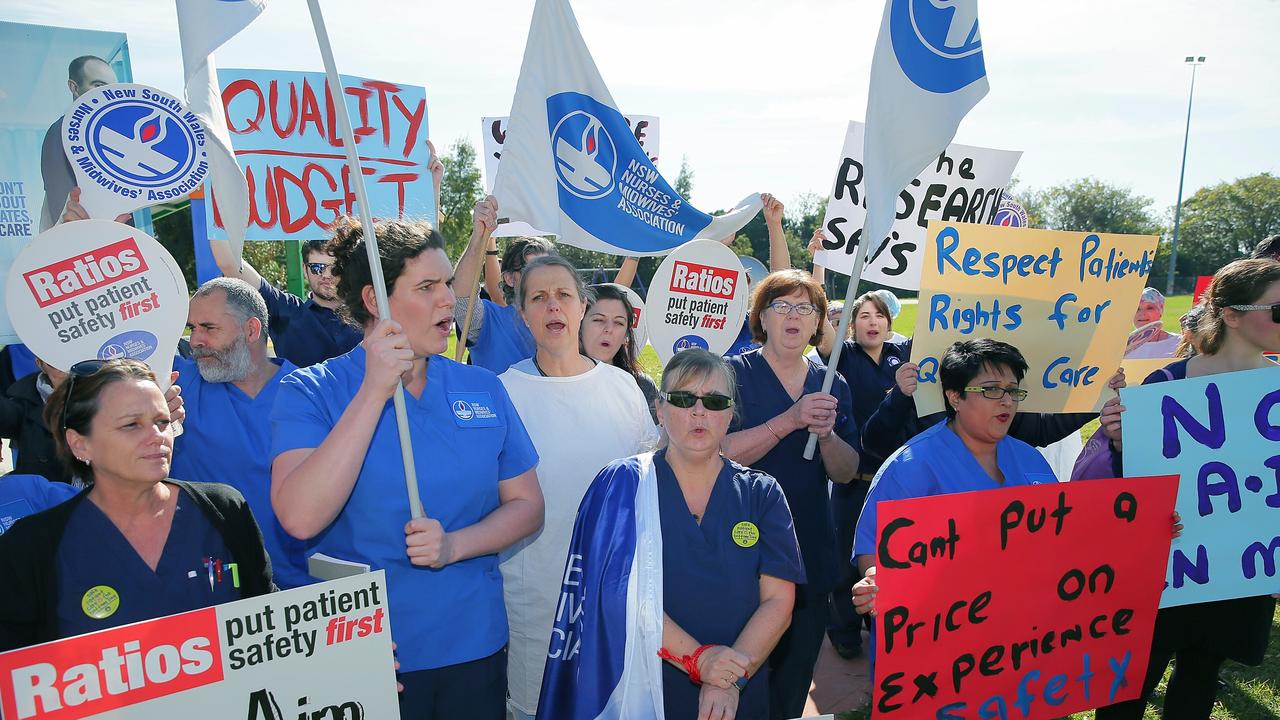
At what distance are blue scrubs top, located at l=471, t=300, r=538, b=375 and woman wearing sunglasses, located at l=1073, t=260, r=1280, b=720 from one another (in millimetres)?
2889

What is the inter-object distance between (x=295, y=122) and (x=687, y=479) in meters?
→ 4.11

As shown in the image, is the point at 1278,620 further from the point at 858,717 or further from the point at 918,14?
the point at 918,14

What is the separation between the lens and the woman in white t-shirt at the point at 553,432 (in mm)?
3408

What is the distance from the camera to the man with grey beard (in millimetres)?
3262

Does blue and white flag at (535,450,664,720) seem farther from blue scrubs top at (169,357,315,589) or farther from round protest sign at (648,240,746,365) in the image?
round protest sign at (648,240,746,365)

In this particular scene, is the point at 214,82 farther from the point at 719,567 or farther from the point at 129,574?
the point at 719,567

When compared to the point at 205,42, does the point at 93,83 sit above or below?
above

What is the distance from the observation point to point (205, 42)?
2.32 meters

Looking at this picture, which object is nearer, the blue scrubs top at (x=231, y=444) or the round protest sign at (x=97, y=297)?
the round protest sign at (x=97, y=297)

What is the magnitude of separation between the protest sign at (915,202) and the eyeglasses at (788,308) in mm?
1470

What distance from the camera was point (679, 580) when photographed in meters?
2.66

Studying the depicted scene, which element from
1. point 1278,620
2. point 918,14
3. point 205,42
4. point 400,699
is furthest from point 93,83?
point 1278,620

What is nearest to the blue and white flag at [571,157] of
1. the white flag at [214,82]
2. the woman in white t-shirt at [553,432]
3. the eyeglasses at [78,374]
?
the woman in white t-shirt at [553,432]

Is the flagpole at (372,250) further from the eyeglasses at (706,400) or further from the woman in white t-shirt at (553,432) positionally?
the woman in white t-shirt at (553,432)
